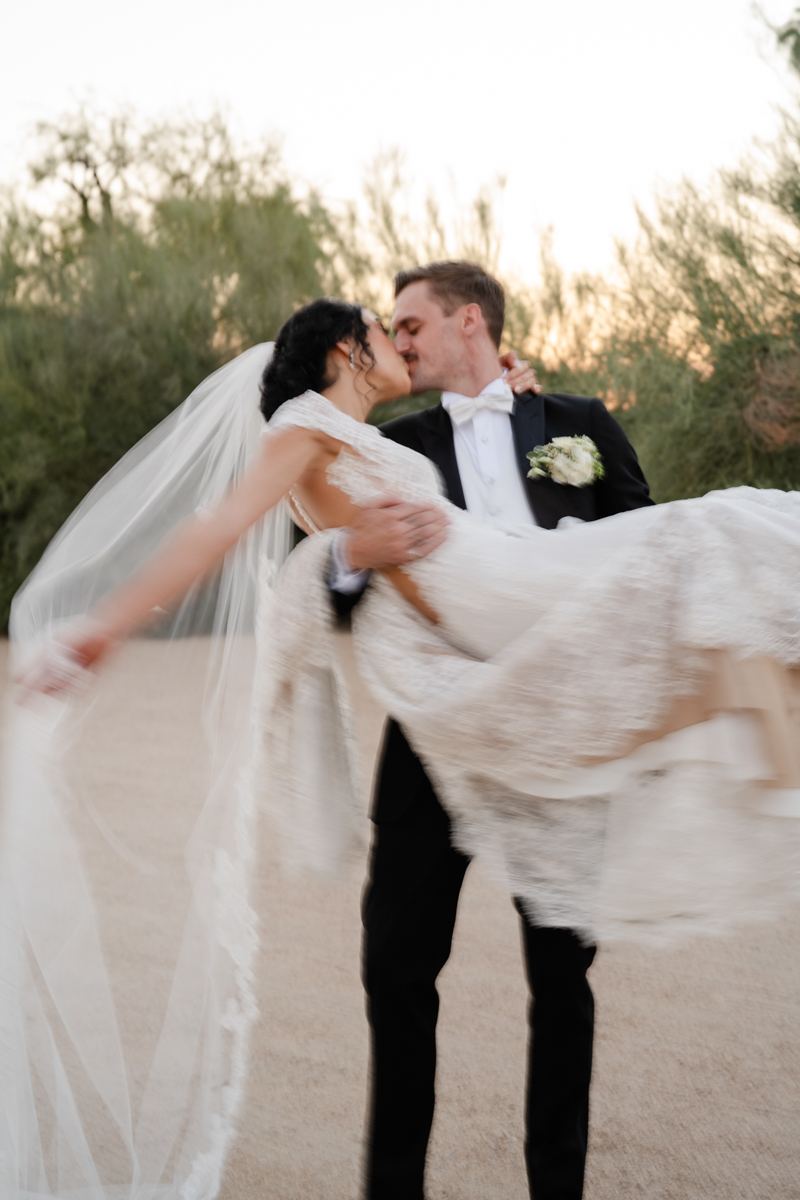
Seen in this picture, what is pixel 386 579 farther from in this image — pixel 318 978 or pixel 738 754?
pixel 318 978

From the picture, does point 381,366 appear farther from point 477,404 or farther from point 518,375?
point 518,375

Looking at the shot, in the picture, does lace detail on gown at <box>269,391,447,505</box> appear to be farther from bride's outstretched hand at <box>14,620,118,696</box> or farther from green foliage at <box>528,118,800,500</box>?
green foliage at <box>528,118,800,500</box>

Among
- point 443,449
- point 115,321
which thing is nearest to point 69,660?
point 443,449

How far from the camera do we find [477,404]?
2.35 meters

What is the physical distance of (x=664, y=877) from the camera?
1.75 metres

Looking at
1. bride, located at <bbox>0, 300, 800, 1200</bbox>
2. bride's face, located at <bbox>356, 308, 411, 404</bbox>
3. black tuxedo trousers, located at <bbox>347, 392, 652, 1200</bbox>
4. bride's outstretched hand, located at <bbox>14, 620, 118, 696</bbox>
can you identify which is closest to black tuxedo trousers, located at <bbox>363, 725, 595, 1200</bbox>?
black tuxedo trousers, located at <bbox>347, 392, 652, 1200</bbox>

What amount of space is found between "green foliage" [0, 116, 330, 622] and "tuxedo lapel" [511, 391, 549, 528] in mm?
Result: 12525

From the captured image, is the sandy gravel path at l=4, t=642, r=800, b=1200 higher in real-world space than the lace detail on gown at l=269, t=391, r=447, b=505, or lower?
lower

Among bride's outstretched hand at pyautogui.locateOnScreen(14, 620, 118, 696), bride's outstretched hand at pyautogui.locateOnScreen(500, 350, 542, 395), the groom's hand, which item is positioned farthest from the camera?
bride's outstretched hand at pyautogui.locateOnScreen(500, 350, 542, 395)

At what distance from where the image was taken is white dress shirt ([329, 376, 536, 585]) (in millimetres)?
2338

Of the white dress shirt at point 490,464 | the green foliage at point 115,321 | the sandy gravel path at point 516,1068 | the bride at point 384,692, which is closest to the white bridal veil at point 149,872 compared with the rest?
the bride at point 384,692

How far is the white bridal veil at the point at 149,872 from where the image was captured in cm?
212

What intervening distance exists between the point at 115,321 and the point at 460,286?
13.2 m

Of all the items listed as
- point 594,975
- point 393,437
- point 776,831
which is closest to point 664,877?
point 776,831
